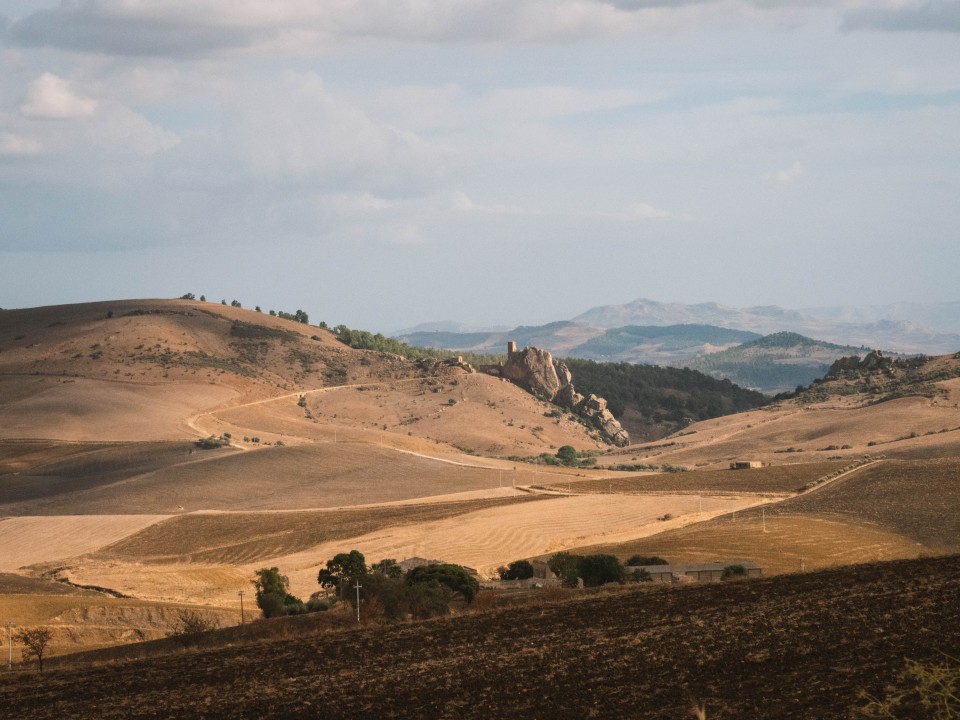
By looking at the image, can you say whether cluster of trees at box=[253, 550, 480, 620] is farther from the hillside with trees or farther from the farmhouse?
the hillside with trees

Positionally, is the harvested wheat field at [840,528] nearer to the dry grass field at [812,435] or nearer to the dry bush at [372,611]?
the dry bush at [372,611]

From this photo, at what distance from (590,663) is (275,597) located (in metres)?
24.3

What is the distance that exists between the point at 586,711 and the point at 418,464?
8265 centimetres

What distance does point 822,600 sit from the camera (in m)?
29.6

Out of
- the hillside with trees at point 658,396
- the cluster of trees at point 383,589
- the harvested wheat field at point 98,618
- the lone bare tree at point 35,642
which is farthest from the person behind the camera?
the hillside with trees at point 658,396

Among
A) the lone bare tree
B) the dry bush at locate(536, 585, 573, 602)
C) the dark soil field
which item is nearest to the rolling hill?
the lone bare tree

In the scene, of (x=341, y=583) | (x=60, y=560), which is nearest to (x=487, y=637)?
(x=341, y=583)

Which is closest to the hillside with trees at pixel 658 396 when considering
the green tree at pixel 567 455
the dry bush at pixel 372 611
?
the green tree at pixel 567 455

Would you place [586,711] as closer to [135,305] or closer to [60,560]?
[60,560]

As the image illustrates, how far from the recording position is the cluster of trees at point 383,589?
39656 mm

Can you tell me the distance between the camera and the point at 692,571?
49.0 meters

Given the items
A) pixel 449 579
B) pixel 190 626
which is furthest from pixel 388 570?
pixel 190 626

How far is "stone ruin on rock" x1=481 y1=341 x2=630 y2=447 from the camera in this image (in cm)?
14775

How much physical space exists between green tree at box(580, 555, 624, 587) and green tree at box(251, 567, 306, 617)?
10.1 meters
